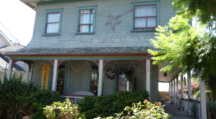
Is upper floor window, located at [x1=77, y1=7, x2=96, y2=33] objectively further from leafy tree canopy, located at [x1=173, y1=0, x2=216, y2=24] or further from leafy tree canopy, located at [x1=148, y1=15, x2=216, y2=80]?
leafy tree canopy, located at [x1=173, y1=0, x2=216, y2=24]

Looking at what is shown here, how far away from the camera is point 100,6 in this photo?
36.6 feet

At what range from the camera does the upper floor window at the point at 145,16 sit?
10.3 metres

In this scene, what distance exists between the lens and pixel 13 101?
8148 mm

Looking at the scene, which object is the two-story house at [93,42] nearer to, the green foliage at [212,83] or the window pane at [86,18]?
the window pane at [86,18]

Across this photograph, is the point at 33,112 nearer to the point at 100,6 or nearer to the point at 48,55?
the point at 48,55

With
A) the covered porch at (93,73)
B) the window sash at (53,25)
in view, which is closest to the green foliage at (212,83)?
the covered porch at (93,73)

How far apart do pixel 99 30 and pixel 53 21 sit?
3189mm

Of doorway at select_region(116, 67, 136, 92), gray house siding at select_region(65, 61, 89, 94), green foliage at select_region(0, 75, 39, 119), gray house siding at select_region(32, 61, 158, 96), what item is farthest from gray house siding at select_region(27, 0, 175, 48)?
green foliage at select_region(0, 75, 39, 119)

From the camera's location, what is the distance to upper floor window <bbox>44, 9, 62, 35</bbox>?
11.8 meters

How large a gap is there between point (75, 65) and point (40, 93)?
3.35 meters

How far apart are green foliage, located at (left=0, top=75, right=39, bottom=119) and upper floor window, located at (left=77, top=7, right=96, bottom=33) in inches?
182

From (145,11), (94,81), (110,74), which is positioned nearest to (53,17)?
(94,81)

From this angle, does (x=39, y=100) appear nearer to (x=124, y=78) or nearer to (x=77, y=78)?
(x=77, y=78)

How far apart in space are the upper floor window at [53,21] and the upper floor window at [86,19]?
135cm
